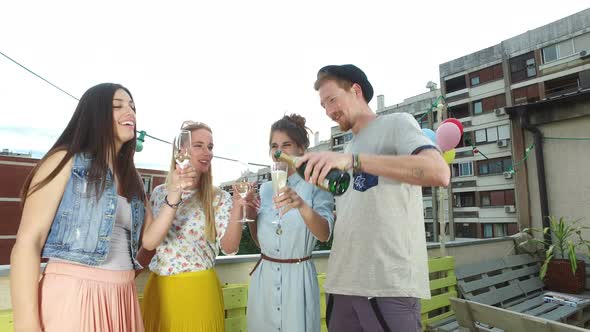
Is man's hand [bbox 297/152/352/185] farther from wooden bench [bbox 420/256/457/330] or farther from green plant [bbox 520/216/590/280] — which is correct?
green plant [bbox 520/216/590/280]

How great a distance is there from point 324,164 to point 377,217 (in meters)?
0.42

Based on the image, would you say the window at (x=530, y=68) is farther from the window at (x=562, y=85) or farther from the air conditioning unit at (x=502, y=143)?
the air conditioning unit at (x=502, y=143)

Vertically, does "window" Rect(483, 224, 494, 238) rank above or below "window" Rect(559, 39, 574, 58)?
below

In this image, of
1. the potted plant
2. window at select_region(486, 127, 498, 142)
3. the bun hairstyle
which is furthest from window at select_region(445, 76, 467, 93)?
the bun hairstyle

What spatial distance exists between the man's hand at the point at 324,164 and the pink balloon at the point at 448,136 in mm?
3784

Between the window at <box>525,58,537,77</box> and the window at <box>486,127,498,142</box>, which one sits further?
the window at <box>486,127,498,142</box>

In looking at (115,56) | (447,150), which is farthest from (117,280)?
(115,56)

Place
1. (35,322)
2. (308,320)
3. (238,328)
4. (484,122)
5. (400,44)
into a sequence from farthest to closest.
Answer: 1. (484,122)
2. (400,44)
3. (238,328)
4. (308,320)
5. (35,322)

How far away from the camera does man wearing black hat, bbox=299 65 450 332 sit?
3.89ft

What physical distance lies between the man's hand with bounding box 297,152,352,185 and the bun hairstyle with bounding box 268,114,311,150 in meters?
0.71

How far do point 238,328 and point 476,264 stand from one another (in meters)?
3.72

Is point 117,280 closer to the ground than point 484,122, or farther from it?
closer to the ground

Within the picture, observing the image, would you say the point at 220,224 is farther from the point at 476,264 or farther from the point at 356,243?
the point at 476,264

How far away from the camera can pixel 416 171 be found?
1.17 meters
